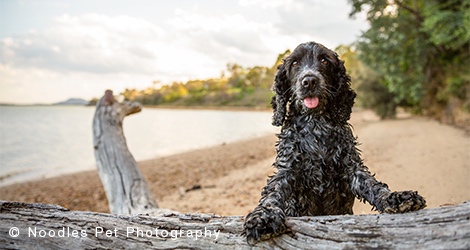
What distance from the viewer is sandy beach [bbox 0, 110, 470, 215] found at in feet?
30.5

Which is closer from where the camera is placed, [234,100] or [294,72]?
[294,72]

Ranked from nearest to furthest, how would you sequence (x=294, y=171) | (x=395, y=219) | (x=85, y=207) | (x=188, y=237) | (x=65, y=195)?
(x=395, y=219)
(x=188, y=237)
(x=294, y=171)
(x=85, y=207)
(x=65, y=195)

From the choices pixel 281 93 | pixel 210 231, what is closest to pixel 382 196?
pixel 210 231

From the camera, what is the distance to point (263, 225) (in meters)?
2.44

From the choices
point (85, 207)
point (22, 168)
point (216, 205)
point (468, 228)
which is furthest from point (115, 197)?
point (22, 168)

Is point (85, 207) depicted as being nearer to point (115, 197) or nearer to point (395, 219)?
point (115, 197)

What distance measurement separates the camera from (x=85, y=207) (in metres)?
11.2

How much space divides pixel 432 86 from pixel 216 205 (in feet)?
69.4

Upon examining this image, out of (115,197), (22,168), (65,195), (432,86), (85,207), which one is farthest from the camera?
(432,86)

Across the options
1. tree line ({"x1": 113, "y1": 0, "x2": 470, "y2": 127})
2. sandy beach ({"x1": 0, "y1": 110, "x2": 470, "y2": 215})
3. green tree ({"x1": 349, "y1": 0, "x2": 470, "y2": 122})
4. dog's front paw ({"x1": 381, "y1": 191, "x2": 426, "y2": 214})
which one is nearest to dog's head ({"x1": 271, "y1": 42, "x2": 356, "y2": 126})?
dog's front paw ({"x1": 381, "y1": 191, "x2": 426, "y2": 214})

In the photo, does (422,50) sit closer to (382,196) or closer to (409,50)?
(409,50)

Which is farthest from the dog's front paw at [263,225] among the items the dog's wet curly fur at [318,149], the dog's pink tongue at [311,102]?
the dog's pink tongue at [311,102]

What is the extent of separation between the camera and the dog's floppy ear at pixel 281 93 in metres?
3.60

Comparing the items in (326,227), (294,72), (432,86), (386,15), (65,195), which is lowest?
(65,195)
